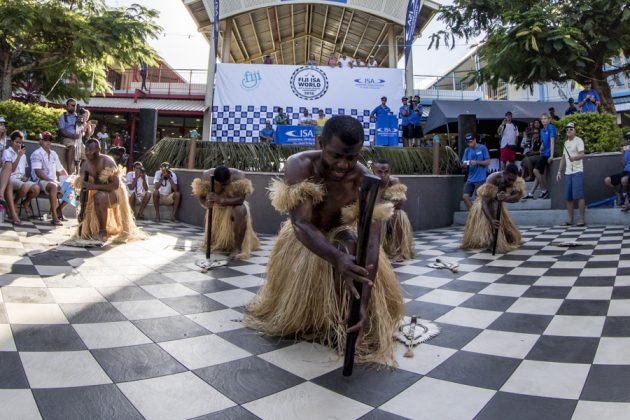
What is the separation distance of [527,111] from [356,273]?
1268 cm

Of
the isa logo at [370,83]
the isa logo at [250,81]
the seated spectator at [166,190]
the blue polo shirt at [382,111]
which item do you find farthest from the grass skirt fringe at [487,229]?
the isa logo at [250,81]

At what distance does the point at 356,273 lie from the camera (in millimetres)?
1508

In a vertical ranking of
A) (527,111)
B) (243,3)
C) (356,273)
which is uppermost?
(243,3)

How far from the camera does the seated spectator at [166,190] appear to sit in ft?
24.3

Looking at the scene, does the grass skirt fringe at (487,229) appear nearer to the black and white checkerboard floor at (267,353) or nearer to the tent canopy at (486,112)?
the black and white checkerboard floor at (267,353)

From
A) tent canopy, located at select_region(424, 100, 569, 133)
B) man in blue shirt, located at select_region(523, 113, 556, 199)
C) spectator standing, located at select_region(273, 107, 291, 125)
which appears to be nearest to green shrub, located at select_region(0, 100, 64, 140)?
spectator standing, located at select_region(273, 107, 291, 125)

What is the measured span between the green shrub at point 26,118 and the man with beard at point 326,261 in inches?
284

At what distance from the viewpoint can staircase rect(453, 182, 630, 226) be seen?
235 inches

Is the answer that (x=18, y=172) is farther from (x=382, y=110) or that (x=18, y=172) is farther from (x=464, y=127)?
(x=464, y=127)

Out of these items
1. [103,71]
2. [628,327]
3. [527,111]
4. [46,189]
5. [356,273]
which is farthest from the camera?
[527,111]

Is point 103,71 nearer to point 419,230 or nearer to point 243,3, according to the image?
point 243,3

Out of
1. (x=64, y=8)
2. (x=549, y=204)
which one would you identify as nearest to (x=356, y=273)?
(x=549, y=204)

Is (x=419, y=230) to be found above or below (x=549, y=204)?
below

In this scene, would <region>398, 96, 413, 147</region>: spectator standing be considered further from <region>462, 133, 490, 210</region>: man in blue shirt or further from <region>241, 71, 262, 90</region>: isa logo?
<region>241, 71, 262, 90</region>: isa logo
